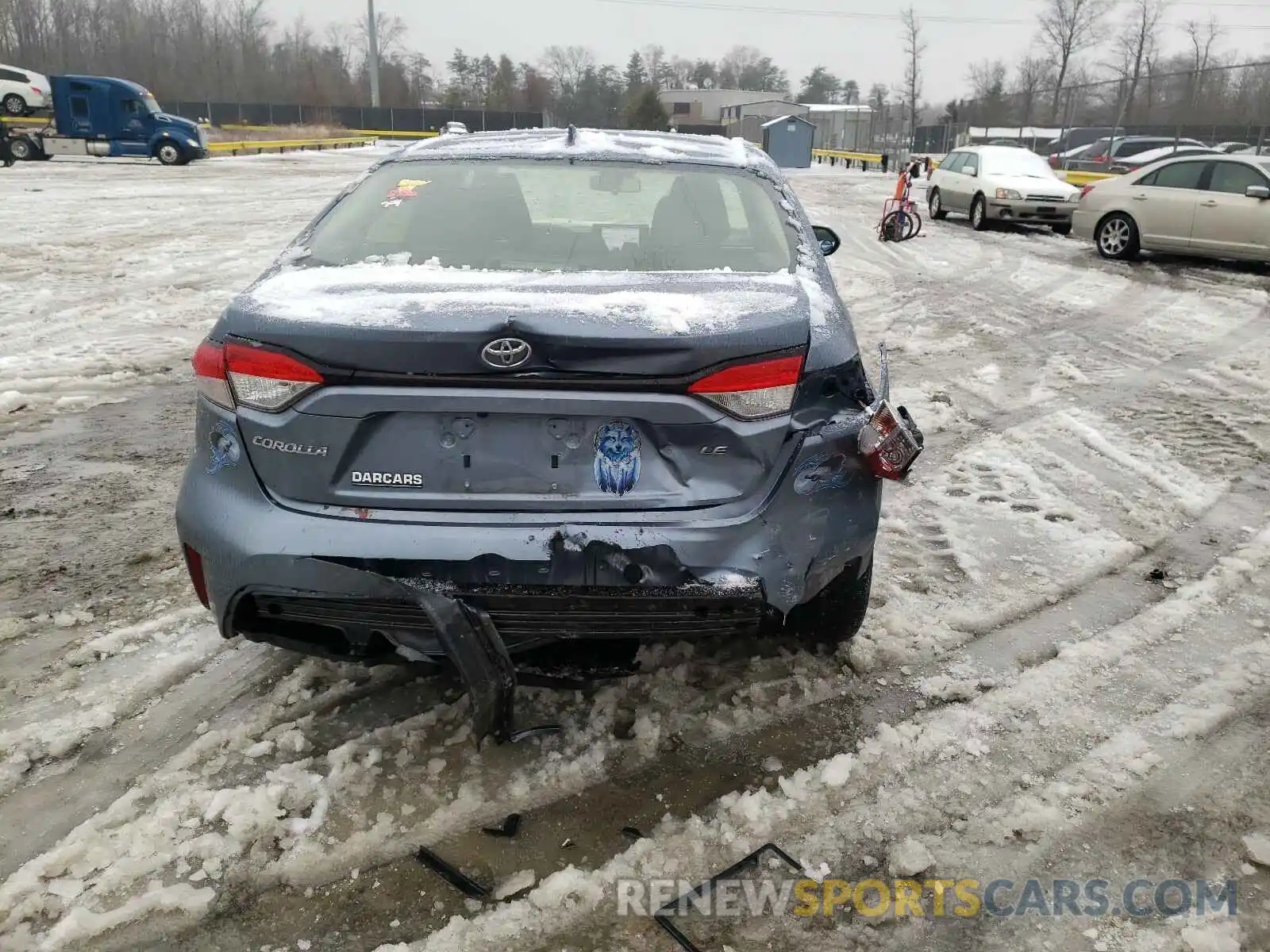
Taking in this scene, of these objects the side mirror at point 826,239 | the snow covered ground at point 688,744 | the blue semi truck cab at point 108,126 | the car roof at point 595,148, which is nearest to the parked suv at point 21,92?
the blue semi truck cab at point 108,126

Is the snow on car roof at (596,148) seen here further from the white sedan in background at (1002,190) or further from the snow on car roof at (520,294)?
the white sedan in background at (1002,190)

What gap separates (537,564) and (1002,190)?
16.8 meters

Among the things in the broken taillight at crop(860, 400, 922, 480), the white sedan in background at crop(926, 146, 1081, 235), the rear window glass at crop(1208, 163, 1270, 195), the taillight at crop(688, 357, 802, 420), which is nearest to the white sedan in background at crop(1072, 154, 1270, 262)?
the rear window glass at crop(1208, 163, 1270, 195)

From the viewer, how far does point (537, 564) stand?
244 cm

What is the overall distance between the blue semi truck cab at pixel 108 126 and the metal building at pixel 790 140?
2587 centimetres

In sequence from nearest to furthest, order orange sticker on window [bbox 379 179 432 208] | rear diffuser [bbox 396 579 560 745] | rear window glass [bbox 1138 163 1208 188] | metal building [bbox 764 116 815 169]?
rear diffuser [bbox 396 579 560 745] → orange sticker on window [bbox 379 179 432 208] → rear window glass [bbox 1138 163 1208 188] → metal building [bbox 764 116 815 169]

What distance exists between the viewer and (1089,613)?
365 centimetres

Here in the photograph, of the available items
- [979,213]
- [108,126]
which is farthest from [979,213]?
[108,126]

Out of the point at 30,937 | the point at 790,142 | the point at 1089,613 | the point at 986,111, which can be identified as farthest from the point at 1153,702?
the point at 790,142

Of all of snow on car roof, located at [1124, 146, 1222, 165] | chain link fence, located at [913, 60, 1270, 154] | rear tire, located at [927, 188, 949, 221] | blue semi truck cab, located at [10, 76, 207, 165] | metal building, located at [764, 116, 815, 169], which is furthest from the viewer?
metal building, located at [764, 116, 815, 169]

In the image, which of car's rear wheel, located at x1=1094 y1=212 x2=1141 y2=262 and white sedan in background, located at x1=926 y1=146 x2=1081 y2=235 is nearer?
car's rear wheel, located at x1=1094 y1=212 x2=1141 y2=262

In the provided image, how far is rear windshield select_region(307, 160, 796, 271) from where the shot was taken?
3170mm

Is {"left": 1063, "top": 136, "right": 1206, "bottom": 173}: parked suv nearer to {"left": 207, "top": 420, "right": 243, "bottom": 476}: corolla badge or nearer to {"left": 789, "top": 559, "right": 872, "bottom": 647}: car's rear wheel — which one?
{"left": 789, "top": 559, "right": 872, "bottom": 647}: car's rear wheel

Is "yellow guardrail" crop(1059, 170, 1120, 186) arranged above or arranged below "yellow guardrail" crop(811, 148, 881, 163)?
below
